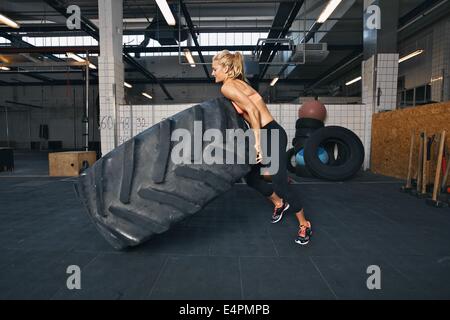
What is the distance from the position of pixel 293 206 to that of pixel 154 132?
3.64 ft

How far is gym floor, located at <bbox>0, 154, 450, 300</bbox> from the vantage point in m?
1.37

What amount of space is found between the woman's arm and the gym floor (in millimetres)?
735

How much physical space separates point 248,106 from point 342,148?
3848 mm

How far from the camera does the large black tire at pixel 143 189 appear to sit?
176 centimetres

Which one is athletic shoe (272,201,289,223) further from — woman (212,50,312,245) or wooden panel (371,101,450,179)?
wooden panel (371,101,450,179)

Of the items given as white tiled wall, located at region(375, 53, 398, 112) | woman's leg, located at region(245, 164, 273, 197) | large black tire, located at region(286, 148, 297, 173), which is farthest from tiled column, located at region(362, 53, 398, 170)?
woman's leg, located at region(245, 164, 273, 197)

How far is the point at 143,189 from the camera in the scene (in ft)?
5.78

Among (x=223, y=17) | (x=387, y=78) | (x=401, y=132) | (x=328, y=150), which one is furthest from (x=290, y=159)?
(x=223, y=17)

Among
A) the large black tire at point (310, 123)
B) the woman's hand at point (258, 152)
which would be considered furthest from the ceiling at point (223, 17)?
the woman's hand at point (258, 152)

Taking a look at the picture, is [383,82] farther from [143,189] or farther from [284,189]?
[143,189]

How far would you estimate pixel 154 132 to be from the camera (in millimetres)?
1845

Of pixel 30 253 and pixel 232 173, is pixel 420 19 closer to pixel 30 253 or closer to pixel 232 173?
pixel 232 173

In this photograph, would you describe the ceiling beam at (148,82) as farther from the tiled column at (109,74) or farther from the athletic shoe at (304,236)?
the athletic shoe at (304,236)

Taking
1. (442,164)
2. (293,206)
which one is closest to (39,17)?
(293,206)
